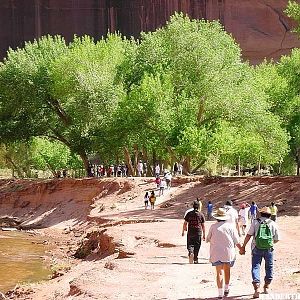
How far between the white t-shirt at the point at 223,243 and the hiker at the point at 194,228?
13.9 ft

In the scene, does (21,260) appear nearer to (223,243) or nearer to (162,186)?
(162,186)

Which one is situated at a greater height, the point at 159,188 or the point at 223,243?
the point at 159,188

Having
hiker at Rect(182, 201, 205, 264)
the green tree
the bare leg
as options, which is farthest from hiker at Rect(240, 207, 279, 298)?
the green tree

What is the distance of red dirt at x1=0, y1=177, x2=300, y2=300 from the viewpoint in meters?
14.7

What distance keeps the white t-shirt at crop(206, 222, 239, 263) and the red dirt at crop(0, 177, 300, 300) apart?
931 millimetres

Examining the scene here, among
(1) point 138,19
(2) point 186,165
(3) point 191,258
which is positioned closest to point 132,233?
(3) point 191,258

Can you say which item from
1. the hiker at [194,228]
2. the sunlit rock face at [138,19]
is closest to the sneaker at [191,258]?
the hiker at [194,228]

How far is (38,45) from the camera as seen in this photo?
52.5 m

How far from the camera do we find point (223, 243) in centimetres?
1187

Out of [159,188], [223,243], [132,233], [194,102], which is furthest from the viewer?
[194,102]

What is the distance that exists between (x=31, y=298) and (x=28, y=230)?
23587 millimetres

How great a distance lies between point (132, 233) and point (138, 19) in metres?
54.8

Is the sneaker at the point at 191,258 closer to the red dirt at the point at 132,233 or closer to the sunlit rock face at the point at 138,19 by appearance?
the red dirt at the point at 132,233

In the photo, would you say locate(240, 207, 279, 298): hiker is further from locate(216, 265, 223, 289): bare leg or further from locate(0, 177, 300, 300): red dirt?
locate(0, 177, 300, 300): red dirt
